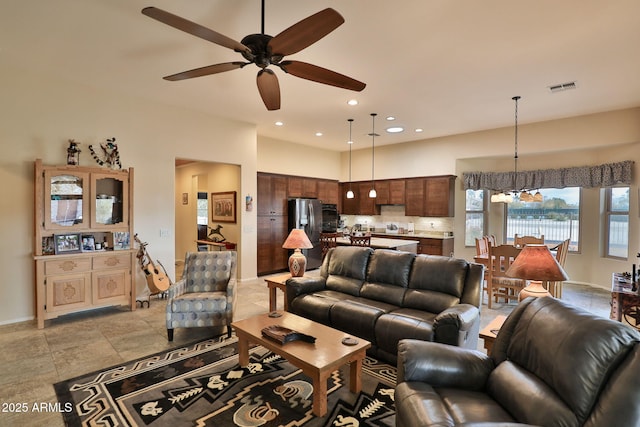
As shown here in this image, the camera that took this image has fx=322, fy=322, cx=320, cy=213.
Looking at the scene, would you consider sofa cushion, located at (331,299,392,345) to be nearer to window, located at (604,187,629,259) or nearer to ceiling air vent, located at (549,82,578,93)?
ceiling air vent, located at (549,82,578,93)

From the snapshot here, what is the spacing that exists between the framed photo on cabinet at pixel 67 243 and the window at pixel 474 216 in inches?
282

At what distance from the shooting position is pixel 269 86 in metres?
2.86

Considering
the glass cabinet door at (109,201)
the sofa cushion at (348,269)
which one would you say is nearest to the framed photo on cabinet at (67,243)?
the glass cabinet door at (109,201)

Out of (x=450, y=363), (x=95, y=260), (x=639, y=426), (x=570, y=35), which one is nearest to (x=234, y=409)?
(x=450, y=363)

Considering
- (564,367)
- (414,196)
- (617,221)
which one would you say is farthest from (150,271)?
(617,221)

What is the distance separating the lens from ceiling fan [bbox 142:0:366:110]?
77.0 inches

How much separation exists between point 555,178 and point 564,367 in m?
6.05

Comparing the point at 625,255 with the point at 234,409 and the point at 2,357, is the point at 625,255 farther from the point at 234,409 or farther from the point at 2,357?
the point at 2,357

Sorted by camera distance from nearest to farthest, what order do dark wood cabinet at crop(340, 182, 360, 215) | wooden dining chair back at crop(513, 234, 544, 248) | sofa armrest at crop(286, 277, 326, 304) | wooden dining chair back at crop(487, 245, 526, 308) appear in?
sofa armrest at crop(286, 277, 326, 304)
wooden dining chair back at crop(487, 245, 526, 308)
wooden dining chair back at crop(513, 234, 544, 248)
dark wood cabinet at crop(340, 182, 360, 215)

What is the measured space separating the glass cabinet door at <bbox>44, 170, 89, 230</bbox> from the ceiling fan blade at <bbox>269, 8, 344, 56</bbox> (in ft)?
11.0

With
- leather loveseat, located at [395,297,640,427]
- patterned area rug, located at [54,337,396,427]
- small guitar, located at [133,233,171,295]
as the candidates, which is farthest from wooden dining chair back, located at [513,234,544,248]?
small guitar, located at [133,233,171,295]

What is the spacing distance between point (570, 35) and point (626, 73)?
1510 mm

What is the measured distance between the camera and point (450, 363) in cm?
190

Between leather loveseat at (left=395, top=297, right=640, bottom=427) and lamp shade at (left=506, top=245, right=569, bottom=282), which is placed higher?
lamp shade at (left=506, top=245, right=569, bottom=282)
